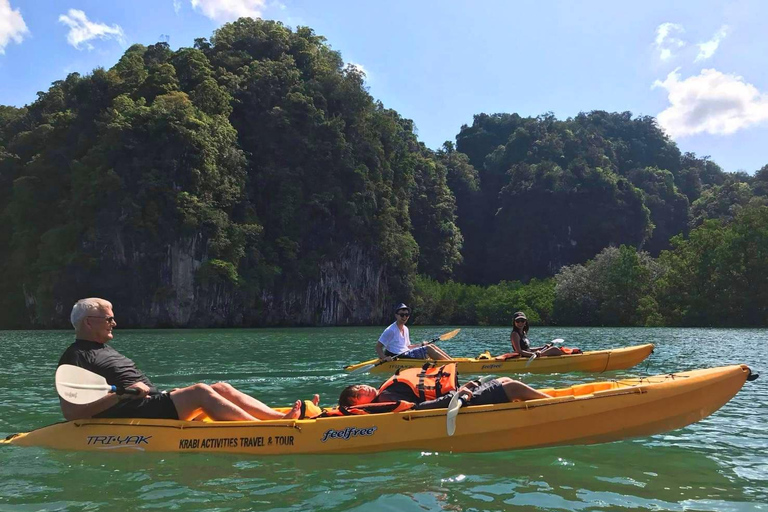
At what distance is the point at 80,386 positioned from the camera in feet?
19.0

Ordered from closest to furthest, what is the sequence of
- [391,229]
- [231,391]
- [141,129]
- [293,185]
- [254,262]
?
[231,391], [141,129], [254,262], [293,185], [391,229]

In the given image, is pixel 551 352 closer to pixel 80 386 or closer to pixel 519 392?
pixel 519 392

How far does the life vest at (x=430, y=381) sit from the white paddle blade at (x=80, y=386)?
2810mm

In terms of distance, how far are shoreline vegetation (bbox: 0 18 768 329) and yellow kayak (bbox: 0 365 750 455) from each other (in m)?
36.9

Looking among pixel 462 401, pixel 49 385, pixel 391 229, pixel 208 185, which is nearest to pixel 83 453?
pixel 462 401

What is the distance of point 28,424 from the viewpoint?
789 cm

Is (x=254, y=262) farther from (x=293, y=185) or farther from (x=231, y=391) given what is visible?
(x=231, y=391)

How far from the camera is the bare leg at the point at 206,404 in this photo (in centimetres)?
628

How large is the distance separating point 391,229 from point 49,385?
45134mm

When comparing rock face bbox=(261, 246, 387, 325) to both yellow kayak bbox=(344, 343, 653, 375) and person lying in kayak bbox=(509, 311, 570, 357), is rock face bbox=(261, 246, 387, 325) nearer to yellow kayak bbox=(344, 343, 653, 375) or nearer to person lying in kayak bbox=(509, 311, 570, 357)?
yellow kayak bbox=(344, 343, 653, 375)

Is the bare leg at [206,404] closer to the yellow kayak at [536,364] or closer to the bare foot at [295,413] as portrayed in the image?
the bare foot at [295,413]

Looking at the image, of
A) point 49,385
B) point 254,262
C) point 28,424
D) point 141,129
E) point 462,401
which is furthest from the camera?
point 254,262

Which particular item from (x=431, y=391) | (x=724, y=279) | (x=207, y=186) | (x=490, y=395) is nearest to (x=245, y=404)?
(x=431, y=391)

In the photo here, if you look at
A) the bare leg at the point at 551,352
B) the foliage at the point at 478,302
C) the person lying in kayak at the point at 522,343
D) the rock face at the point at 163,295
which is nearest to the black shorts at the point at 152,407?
the person lying in kayak at the point at 522,343
